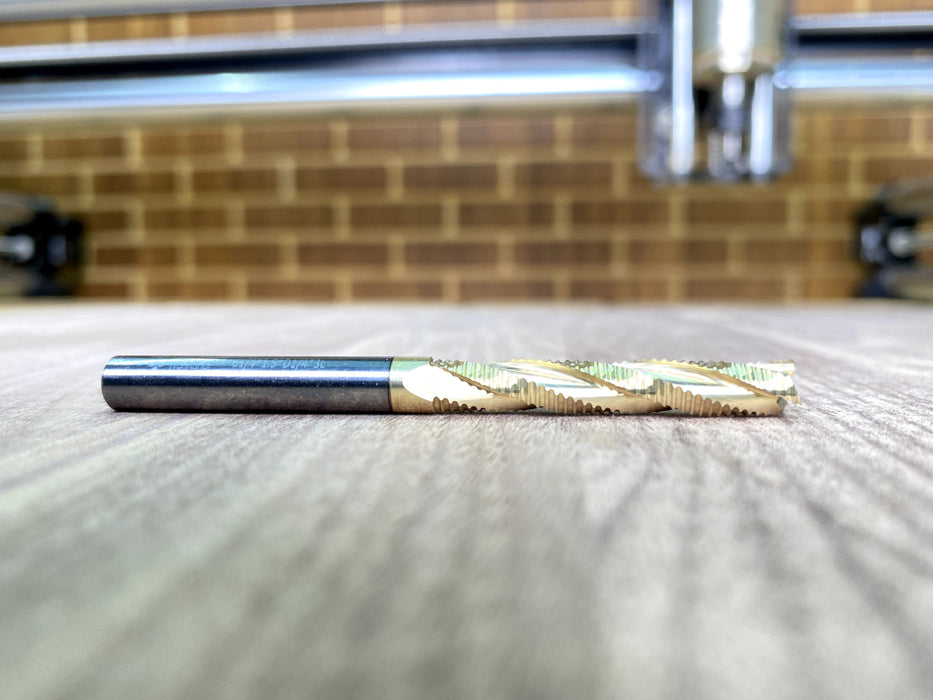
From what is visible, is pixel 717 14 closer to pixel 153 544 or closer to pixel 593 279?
pixel 153 544

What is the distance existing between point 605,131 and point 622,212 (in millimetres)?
223

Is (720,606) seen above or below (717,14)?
below

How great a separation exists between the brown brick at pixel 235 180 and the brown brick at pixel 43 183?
40cm

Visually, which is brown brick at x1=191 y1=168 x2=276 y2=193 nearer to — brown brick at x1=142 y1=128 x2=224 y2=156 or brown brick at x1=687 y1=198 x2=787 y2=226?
brown brick at x1=142 y1=128 x2=224 y2=156

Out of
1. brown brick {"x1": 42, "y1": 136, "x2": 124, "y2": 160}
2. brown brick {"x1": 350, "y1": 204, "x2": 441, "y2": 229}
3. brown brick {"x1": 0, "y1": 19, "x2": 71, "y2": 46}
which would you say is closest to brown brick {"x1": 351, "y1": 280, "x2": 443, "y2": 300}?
brown brick {"x1": 350, "y1": 204, "x2": 441, "y2": 229}

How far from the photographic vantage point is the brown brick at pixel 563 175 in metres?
1.93

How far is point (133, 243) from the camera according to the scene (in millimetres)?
2102

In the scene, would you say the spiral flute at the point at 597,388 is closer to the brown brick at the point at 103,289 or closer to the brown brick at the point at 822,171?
the brown brick at the point at 822,171

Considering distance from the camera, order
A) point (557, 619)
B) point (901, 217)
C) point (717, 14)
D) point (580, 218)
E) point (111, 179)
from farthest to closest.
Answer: point (111, 179), point (580, 218), point (901, 217), point (717, 14), point (557, 619)

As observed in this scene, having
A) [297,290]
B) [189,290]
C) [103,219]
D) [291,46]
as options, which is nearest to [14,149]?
[103,219]

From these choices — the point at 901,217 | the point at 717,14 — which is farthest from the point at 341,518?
the point at 901,217

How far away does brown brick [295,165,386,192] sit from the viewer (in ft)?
6.51

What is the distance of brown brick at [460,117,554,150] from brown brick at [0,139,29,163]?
4.37 feet

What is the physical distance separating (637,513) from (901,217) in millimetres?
1905
